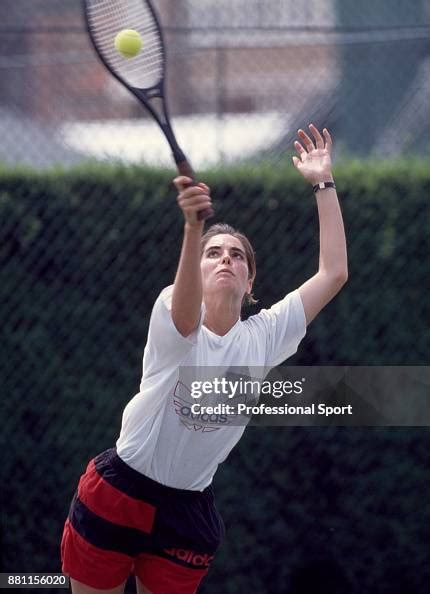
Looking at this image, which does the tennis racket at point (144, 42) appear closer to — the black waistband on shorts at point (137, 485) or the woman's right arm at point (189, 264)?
the woman's right arm at point (189, 264)

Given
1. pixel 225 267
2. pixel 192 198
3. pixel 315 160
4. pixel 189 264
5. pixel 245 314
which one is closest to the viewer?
pixel 192 198

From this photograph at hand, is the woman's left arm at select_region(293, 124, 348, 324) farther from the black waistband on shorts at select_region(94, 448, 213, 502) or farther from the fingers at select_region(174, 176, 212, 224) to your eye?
the fingers at select_region(174, 176, 212, 224)

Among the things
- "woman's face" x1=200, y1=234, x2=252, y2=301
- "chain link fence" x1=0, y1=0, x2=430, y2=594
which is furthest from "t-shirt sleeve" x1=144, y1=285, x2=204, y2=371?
"chain link fence" x1=0, y1=0, x2=430, y2=594

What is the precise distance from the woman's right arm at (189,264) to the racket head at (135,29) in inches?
26.1

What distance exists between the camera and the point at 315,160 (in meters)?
3.58

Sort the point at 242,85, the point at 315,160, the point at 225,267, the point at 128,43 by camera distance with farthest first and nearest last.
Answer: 1. the point at 242,85
2. the point at 315,160
3. the point at 225,267
4. the point at 128,43

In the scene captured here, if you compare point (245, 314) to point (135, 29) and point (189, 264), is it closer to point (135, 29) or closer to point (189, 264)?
point (135, 29)

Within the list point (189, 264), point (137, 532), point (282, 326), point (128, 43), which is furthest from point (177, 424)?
point (128, 43)

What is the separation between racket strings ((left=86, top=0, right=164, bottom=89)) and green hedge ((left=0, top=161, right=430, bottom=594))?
1407mm

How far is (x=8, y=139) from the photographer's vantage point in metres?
5.11

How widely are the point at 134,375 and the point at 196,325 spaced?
6.07ft

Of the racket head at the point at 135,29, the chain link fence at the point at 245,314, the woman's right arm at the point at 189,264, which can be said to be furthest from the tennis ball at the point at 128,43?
the chain link fence at the point at 245,314

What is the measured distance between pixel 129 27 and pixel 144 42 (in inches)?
2.8

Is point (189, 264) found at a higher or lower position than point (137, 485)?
higher
